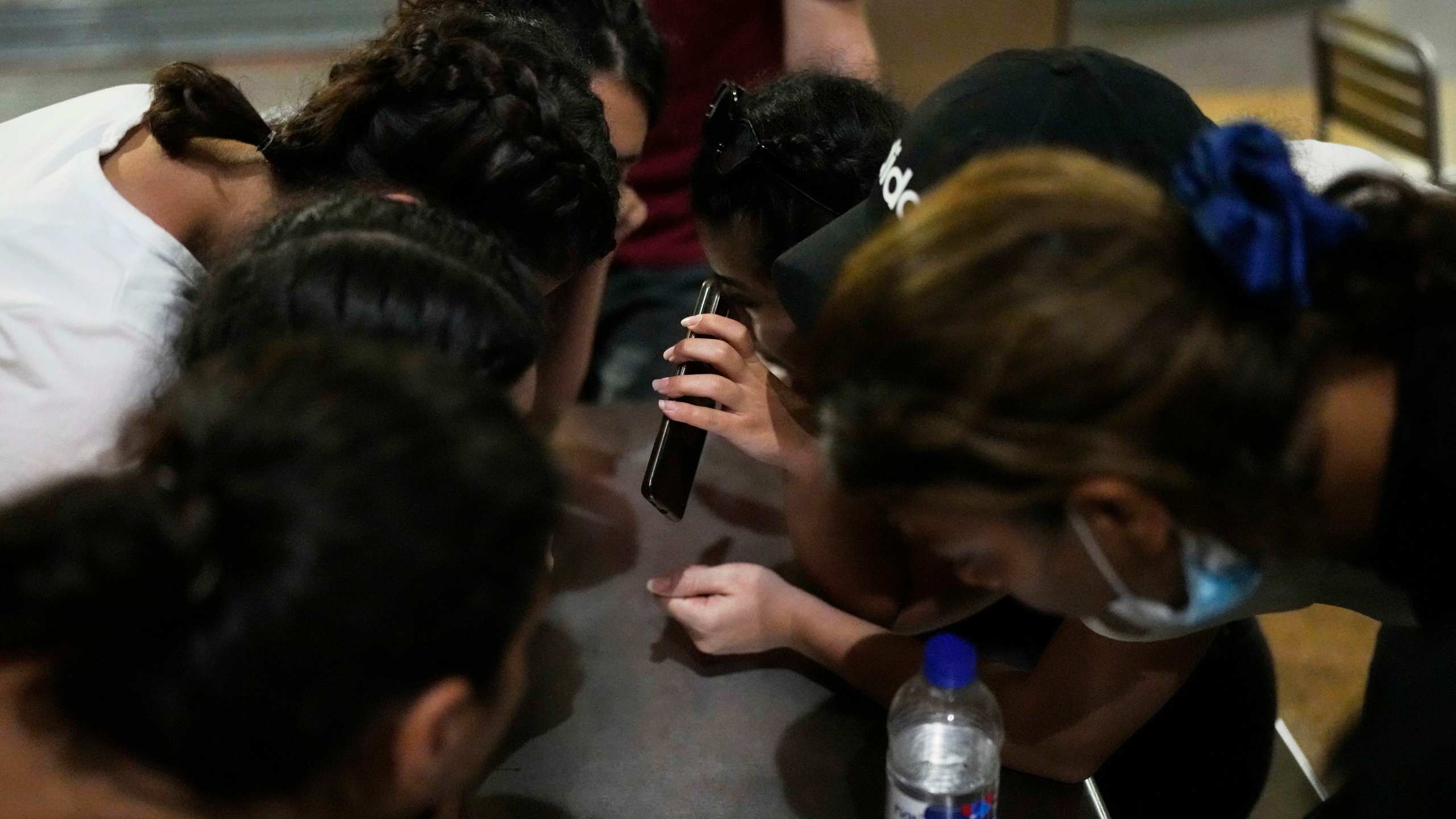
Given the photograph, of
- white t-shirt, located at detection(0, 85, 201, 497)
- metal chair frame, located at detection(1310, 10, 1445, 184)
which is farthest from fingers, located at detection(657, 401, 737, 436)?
metal chair frame, located at detection(1310, 10, 1445, 184)

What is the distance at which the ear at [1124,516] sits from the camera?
2.00ft

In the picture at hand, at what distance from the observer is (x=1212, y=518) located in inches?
24.6

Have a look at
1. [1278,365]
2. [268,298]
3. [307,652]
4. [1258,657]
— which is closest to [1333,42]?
[1258,657]

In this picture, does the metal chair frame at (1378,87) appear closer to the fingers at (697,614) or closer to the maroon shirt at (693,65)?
the maroon shirt at (693,65)

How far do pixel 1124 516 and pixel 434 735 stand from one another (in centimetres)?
39

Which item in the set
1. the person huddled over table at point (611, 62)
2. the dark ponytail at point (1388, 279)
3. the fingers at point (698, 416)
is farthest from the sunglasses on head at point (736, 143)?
the dark ponytail at point (1388, 279)

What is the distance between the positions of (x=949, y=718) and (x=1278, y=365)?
1.33 feet

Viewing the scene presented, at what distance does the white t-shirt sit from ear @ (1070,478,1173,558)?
2.31 feet

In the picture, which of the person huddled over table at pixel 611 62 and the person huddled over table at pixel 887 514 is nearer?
Result: the person huddled over table at pixel 887 514

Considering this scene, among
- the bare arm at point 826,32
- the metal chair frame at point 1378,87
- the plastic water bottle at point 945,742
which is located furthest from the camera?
the metal chair frame at point 1378,87

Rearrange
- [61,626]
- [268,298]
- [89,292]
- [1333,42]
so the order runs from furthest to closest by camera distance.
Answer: [1333,42], [89,292], [268,298], [61,626]

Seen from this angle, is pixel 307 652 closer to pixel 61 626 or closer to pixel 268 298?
pixel 61 626

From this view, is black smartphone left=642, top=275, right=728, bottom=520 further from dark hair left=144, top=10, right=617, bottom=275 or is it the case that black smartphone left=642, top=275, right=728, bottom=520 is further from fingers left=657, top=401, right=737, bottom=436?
dark hair left=144, top=10, right=617, bottom=275

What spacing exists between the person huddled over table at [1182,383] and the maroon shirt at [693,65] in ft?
3.22
